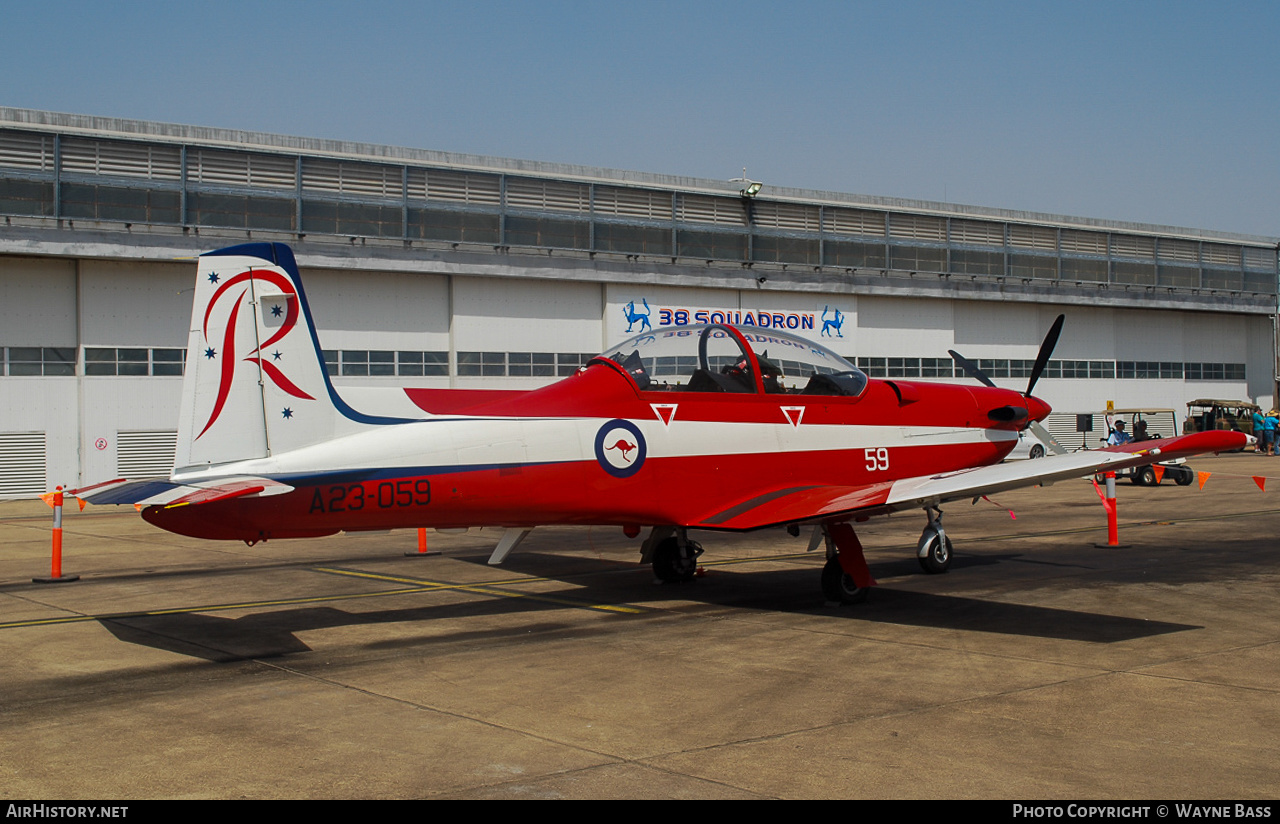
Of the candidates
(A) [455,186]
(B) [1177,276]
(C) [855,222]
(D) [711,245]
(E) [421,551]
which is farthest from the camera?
(B) [1177,276]

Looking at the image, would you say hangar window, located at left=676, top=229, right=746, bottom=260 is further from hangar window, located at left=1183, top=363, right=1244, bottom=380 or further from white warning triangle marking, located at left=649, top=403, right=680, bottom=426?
white warning triangle marking, located at left=649, top=403, right=680, bottom=426

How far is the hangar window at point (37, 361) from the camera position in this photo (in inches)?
1099

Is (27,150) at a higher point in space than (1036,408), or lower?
higher

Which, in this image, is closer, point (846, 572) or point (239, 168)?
point (846, 572)

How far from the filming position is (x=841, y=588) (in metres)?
10.5

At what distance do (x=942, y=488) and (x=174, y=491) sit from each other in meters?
6.41

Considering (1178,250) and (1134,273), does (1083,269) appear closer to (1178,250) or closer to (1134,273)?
(1134,273)

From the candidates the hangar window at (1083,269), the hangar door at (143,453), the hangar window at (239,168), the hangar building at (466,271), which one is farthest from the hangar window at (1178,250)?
the hangar door at (143,453)

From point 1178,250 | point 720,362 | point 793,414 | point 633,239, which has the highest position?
point 1178,250

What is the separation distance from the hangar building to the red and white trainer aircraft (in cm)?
2197

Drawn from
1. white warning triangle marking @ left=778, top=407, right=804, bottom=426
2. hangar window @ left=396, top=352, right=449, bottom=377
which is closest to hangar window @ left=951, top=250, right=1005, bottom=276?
hangar window @ left=396, top=352, right=449, bottom=377

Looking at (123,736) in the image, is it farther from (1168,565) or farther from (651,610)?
(1168,565)

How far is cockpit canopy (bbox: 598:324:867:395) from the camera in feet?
34.4

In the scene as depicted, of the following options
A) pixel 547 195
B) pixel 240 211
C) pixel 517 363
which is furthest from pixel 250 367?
pixel 547 195
